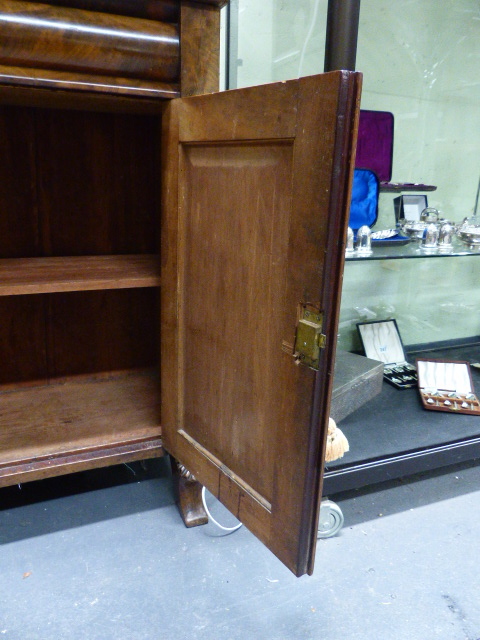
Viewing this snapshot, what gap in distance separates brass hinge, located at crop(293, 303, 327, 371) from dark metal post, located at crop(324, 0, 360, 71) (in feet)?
2.87

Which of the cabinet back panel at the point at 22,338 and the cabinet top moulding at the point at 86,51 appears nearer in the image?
the cabinet top moulding at the point at 86,51

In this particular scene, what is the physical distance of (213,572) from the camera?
126cm

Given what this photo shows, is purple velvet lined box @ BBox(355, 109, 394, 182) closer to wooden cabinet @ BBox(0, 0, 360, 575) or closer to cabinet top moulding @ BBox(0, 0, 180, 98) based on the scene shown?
wooden cabinet @ BBox(0, 0, 360, 575)

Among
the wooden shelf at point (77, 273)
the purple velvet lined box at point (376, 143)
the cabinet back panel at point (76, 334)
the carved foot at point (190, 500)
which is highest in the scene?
the purple velvet lined box at point (376, 143)

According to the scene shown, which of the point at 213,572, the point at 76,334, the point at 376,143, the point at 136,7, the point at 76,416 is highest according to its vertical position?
the point at 136,7

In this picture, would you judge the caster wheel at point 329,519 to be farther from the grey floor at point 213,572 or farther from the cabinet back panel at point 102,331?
the cabinet back panel at point 102,331

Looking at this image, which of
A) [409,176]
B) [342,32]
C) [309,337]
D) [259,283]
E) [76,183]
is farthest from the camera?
[409,176]

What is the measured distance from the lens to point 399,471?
1438 millimetres

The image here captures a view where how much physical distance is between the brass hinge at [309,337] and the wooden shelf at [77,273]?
48 centimetres

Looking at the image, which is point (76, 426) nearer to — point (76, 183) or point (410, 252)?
point (76, 183)

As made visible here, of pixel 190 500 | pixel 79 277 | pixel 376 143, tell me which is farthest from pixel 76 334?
pixel 376 143

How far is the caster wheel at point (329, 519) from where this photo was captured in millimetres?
1338

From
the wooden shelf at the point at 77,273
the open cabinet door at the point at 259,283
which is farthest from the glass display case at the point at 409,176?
the wooden shelf at the point at 77,273

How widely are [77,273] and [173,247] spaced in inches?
11.8
